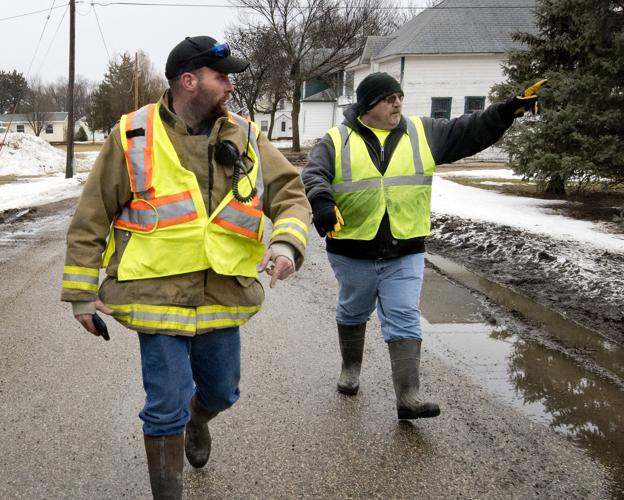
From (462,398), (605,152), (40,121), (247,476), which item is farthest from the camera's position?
(40,121)

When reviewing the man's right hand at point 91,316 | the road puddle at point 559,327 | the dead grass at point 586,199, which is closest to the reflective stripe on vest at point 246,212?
the man's right hand at point 91,316

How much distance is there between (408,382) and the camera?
381 cm

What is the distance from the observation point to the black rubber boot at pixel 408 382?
375cm

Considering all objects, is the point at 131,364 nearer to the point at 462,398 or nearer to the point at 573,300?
the point at 462,398

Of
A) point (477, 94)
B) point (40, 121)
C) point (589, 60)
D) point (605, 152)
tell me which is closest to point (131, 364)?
point (605, 152)

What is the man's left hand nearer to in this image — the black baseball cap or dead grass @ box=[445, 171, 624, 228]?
the black baseball cap

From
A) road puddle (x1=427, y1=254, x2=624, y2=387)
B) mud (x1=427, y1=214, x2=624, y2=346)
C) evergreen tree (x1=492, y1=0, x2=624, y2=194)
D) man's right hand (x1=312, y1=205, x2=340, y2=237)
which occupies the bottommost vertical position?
road puddle (x1=427, y1=254, x2=624, y2=387)

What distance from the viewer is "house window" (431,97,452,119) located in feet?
114

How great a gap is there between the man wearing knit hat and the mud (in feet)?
7.87

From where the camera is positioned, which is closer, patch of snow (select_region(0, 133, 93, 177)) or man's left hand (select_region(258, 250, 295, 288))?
man's left hand (select_region(258, 250, 295, 288))

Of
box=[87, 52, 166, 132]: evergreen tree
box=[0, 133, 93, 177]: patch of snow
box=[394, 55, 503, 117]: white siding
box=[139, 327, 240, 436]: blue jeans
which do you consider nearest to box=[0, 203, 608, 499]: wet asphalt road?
box=[139, 327, 240, 436]: blue jeans

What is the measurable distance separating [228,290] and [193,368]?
1.46 feet

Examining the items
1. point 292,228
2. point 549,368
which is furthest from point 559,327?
point 292,228

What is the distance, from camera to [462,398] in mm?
4297
